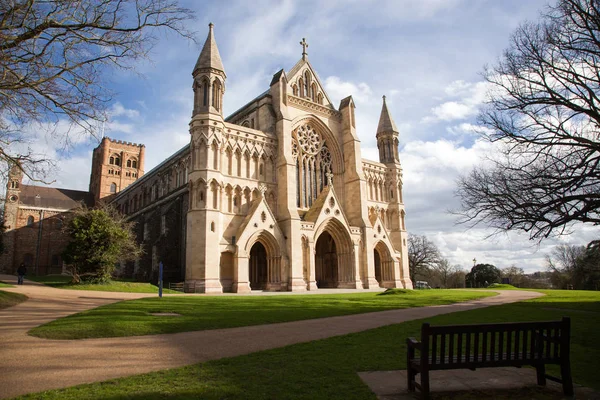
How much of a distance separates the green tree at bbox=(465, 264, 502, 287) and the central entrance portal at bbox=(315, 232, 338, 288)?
3329 centimetres

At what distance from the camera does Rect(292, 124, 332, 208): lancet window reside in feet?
130

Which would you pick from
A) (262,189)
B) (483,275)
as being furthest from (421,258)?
A: (262,189)

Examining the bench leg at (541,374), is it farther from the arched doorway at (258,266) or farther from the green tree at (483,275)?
the green tree at (483,275)

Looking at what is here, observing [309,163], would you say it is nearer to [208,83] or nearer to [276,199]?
[276,199]

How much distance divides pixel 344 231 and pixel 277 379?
32053mm

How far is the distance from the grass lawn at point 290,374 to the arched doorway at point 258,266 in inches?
1077

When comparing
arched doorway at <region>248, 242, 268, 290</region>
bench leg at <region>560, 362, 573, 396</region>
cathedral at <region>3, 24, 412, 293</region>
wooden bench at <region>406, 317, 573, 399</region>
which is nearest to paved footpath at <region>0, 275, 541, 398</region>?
wooden bench at <region>406, 317, 573, 399</region>

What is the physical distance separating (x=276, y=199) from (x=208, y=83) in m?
11.5

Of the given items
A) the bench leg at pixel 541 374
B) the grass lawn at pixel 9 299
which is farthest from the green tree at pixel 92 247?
the bench leg at pixel 541 374

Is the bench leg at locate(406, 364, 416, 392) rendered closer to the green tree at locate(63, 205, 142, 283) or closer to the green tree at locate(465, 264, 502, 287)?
the green tree at locate(63, 205, 142, 283)

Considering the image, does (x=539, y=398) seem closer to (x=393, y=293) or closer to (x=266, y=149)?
(x=393, y=293)

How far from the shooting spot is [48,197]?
71.7 metres

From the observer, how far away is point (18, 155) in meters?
11.3

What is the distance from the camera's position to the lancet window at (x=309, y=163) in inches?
1565
